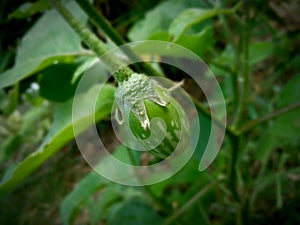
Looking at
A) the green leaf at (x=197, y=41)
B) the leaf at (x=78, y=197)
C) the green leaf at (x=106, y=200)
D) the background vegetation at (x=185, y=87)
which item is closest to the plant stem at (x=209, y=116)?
the background vegetation at (x=185, y=87)

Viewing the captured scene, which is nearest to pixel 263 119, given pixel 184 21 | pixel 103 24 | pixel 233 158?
pixel 233 158

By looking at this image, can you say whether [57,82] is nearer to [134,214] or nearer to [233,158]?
[233,158]

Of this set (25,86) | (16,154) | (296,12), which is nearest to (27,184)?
(16,154)

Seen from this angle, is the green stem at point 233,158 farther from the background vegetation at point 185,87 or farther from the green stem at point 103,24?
the green stem at point 103,24

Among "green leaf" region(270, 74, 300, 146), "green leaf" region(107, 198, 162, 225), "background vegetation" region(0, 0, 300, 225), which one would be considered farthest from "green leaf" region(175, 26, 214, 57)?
"green leaf" region(107, 198, 162, 225)

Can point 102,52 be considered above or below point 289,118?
above
